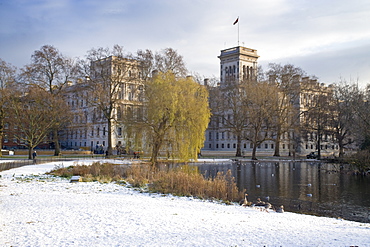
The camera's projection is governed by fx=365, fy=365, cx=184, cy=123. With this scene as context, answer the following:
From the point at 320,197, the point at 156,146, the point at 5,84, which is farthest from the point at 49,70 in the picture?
the point at 320,197

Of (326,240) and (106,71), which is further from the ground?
(106,71)

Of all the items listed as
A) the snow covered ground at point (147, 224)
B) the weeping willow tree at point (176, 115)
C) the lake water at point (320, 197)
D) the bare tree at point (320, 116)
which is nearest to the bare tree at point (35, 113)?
the weeping willow tree at point (176, 115)

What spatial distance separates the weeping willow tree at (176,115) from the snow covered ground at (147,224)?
17642 mm

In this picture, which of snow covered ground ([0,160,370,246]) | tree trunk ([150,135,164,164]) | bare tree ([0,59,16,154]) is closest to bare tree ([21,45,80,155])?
bare tree ([0,59,16,154])

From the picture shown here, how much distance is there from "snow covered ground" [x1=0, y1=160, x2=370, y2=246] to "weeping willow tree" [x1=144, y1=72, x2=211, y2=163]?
17.6 m

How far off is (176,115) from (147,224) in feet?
74.9

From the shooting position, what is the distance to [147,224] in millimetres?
9773

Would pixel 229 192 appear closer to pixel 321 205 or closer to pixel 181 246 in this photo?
pixel 321 205

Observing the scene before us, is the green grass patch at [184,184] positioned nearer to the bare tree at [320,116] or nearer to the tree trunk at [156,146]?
the tree trunk at [156,146]

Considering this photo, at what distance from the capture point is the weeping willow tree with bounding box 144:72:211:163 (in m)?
31.8

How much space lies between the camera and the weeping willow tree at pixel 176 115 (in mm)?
31766

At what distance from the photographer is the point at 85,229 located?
9.04 m

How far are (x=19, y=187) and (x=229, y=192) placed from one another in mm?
9634

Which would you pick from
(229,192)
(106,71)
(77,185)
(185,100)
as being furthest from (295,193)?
(106,71)
